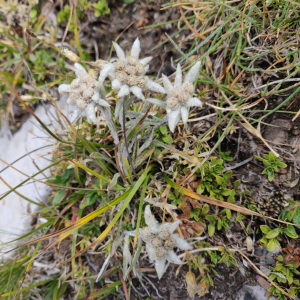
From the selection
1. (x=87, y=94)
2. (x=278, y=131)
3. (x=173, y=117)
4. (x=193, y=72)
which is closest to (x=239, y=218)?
(x=278, y=131)

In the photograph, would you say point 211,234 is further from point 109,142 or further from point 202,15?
point 202,15

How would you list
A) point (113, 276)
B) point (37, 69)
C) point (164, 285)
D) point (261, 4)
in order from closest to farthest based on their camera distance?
1. point (261, 4)
2. point (164, 285)
3. point (113, 276)
4. point (37, 69)

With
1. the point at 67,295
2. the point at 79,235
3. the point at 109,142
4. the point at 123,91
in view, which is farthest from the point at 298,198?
the point at 67,295

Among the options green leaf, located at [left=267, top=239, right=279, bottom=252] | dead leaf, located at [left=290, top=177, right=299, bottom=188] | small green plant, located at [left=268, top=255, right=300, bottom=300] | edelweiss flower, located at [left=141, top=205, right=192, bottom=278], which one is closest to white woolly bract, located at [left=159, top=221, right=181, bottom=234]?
edelweiss flower, located at [left=141, top=205, right=192, bottom=278]

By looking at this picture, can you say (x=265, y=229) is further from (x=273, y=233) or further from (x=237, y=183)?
(x=237, y=183)

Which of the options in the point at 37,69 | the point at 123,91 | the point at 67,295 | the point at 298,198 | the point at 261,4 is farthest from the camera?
the point at 37,69

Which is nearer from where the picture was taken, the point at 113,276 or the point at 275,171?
the point at 275,171

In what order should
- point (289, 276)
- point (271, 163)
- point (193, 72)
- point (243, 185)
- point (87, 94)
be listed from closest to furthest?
point (87, 94), point (193, 72), point (289, 276), point (271, 163), point (243, 185)
